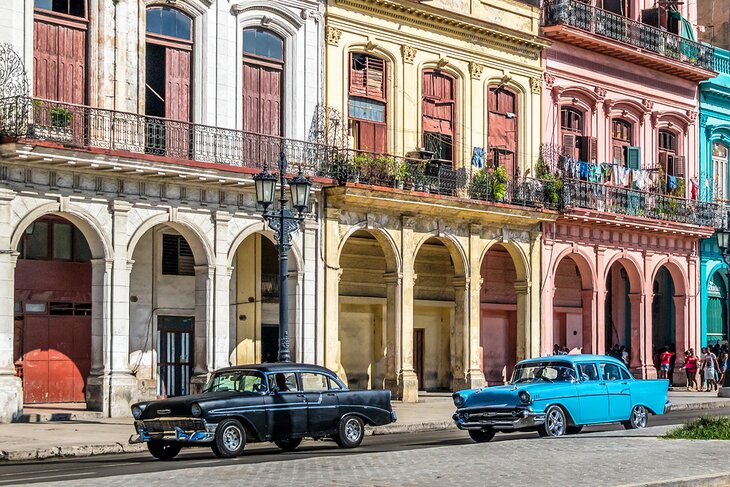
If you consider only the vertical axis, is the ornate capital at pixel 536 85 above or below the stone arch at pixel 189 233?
above

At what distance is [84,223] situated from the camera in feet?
84.7

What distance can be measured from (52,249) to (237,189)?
3927mm

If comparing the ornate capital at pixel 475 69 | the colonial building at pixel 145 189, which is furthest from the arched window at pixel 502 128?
the colonial building at pixel 145 189

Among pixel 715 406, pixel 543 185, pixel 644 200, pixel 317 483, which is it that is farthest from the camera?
pixel 644 200

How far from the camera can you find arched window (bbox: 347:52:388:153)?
31641 mm

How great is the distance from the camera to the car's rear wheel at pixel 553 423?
20.8 meters

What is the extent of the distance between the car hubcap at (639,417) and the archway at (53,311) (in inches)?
441

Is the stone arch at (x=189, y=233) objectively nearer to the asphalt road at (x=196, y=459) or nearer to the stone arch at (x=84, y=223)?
the stone arch at (x=84, y=223)

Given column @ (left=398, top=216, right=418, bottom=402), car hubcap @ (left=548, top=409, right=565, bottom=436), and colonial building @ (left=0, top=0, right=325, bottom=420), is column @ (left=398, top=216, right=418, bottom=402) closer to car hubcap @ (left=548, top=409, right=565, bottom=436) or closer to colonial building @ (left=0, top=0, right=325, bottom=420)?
colonial building @ (left=0, top=0, right=325, bottom=420)

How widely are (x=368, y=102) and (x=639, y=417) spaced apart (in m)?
11.8

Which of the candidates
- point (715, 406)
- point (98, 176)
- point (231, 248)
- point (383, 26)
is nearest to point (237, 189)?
point (231, 248)

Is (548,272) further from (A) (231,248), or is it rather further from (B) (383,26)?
(A) (231,248)

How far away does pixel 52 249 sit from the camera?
2816 cm

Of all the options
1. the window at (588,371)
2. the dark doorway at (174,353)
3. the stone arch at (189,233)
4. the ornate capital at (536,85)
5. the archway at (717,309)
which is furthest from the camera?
the archway at (717,309)
